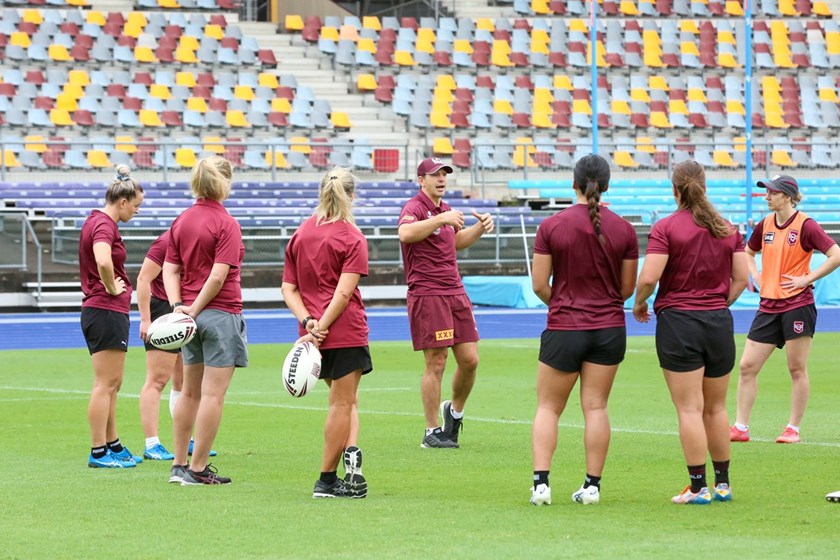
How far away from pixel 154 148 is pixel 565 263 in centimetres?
2579

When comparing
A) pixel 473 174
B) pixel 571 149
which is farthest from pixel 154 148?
pixel 571 149

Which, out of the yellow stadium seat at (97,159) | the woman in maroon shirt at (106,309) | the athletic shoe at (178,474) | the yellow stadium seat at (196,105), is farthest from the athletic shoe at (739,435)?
the yellow stadium seat at (196,105)

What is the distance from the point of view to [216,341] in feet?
29.1

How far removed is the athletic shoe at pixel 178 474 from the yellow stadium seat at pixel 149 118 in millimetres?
26322

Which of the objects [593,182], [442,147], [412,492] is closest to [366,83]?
A: [442,147]

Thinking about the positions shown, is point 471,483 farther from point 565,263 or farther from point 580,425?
point 580,425

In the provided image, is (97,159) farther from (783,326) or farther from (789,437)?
(789,437)

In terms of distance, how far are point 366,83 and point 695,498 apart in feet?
103

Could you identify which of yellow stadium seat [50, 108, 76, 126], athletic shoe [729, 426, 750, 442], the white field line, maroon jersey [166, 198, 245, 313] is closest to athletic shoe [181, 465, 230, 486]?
maroon jersey [166, 198, 245, 313]

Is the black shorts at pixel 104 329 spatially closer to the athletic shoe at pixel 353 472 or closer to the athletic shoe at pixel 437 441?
the athletic shoe at pixel 353 472

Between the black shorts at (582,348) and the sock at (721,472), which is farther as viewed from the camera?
the sock at (721,472)

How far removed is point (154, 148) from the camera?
32844mm

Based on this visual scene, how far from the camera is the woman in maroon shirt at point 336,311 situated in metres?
8.35

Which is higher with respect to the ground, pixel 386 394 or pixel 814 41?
pixel 814 41
